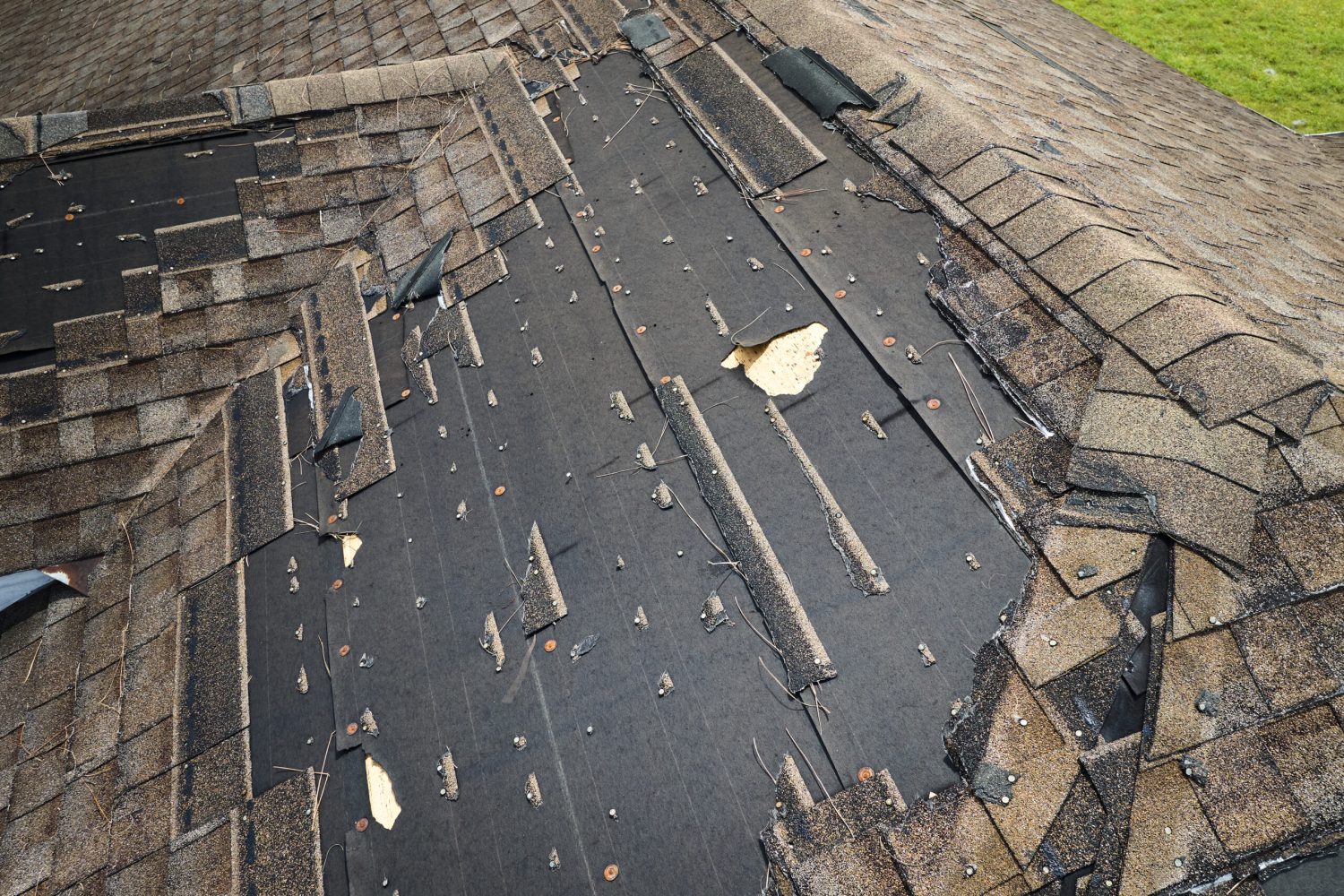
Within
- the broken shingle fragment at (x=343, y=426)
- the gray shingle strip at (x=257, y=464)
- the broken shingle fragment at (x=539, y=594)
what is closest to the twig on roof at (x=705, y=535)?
the broken shingle fragment at (x=539, y=594)

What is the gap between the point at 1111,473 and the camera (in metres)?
4.48

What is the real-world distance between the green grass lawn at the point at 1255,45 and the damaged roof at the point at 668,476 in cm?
1104

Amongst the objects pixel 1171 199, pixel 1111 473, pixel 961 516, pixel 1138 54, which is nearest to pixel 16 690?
pixel 961 516

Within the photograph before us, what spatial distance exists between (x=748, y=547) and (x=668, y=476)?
854 mm

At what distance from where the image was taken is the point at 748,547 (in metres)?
5.14

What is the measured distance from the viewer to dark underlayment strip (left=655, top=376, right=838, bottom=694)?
4672 millimetres

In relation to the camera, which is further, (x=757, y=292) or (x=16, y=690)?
(x=16, y=690)

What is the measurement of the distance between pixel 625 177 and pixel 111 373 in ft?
17.6

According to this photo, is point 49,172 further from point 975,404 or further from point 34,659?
point 975,404

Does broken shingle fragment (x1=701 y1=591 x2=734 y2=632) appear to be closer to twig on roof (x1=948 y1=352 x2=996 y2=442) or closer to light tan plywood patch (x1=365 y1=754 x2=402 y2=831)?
twig on roof (x1=948 y1=352 x2=996 y2=442)

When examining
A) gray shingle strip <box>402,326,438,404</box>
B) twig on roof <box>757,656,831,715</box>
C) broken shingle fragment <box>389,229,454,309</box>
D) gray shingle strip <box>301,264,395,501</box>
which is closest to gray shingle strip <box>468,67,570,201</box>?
broken shingle fragment <box>389,229,454,309</box>

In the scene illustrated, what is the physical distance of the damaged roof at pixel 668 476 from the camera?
4.04 metres

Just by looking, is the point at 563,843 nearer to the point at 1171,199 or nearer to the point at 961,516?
the point at 961,516

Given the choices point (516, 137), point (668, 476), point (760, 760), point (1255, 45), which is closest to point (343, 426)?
point (668, 476)
